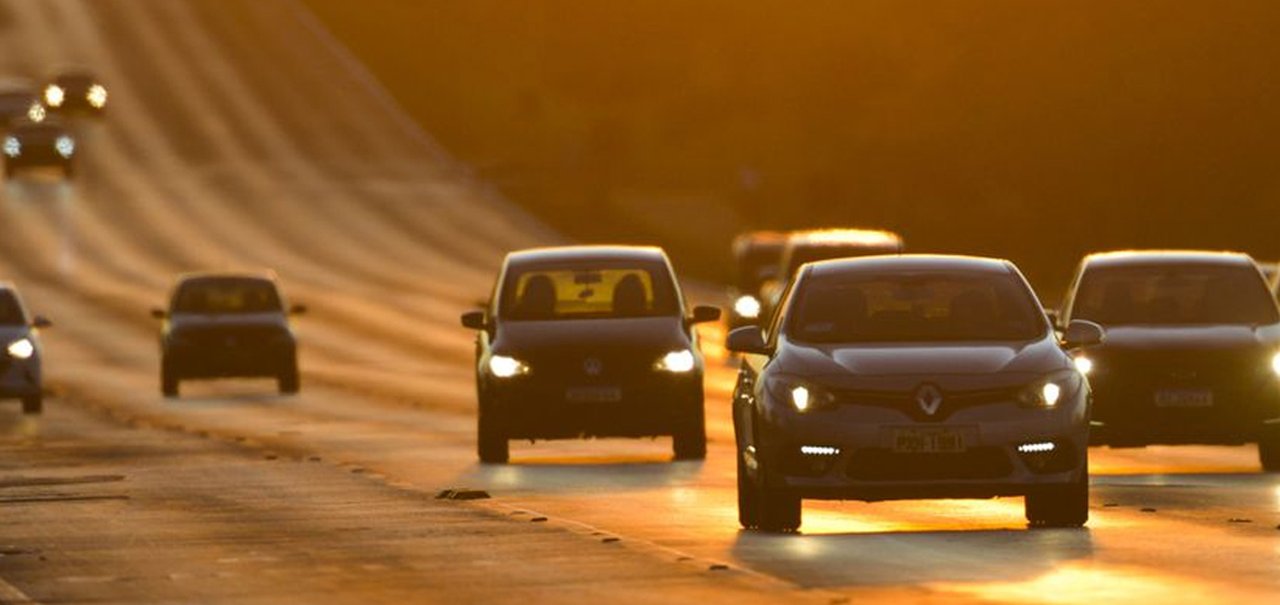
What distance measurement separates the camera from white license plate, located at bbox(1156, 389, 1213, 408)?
24.7 meters

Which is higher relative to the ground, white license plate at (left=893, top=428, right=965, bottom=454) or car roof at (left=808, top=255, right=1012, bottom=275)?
car roof at (left=808, top=255, right=1012, bottom=275)

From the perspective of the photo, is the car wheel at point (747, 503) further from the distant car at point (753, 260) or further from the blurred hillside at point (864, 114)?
the blurred hillside at point (864, 114)

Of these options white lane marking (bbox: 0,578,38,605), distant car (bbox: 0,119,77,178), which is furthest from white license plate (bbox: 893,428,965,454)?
distant car (bbox: 0,119,77,178)

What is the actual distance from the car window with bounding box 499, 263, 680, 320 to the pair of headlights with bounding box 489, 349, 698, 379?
0.66 m

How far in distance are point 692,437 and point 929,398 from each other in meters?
9.62

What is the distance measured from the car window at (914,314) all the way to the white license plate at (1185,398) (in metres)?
5.39

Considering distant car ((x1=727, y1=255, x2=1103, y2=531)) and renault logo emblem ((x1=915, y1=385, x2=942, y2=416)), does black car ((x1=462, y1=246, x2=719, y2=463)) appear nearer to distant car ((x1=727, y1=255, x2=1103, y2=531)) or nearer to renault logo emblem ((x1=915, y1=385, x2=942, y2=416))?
distant car ((x1=727, y1=255, x2=1103, y2=531))

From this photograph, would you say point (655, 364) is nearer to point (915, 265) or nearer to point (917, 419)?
point (915, 265)

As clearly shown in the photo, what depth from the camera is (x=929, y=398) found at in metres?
18.2

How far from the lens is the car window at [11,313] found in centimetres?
4112

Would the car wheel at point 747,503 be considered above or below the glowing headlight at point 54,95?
below

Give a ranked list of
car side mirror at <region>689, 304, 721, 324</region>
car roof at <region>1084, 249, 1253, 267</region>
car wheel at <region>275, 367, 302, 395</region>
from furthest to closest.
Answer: car wheel at <region>275, 367, 302, 395</region>, car side mirror at <region>689, 304, 721, 324</region>, car roof at <region>1084, 249, 1253, 267</region>

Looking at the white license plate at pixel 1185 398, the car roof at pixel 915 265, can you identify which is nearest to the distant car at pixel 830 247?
the white license plate at pixel 1185 398

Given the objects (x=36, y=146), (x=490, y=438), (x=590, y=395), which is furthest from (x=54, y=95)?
(x=590, y=395)
